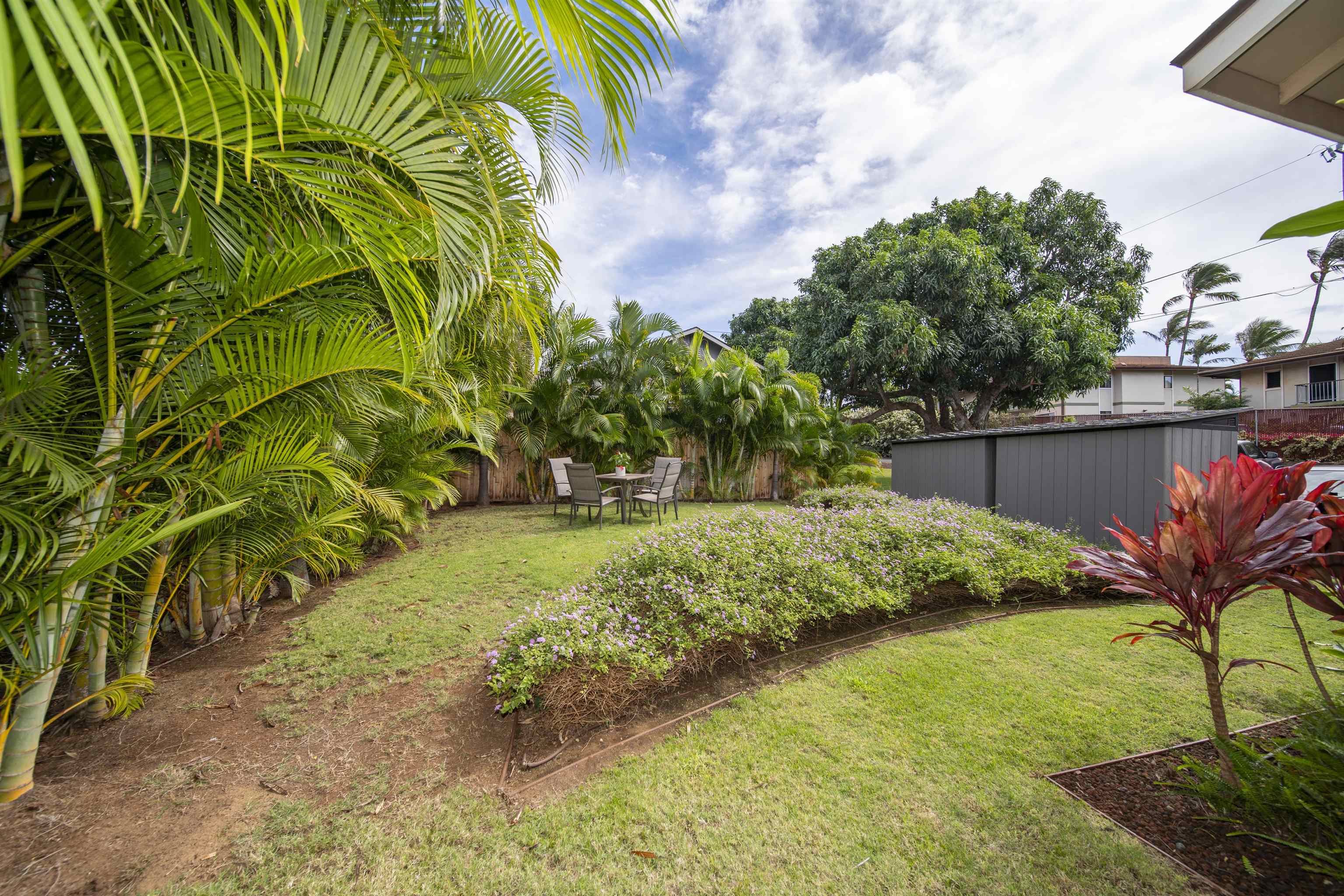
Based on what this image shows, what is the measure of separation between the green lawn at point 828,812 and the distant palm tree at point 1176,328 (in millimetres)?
44398

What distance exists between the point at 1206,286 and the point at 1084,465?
40537mm

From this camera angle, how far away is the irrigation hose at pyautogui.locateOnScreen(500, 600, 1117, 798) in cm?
200

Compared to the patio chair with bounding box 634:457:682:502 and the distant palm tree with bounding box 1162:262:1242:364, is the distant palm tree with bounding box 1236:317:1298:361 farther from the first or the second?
the patio chair with bounding box 634:457:682:502

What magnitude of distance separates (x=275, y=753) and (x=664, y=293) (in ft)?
35.6

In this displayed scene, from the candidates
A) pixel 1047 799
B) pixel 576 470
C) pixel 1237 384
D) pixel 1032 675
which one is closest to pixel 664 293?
pixel 576 470

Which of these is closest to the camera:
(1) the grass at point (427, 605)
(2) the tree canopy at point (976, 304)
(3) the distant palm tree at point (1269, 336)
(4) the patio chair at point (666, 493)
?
(1) the grass at point (427, 605)

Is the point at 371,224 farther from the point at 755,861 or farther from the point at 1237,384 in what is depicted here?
the point at 1237,384

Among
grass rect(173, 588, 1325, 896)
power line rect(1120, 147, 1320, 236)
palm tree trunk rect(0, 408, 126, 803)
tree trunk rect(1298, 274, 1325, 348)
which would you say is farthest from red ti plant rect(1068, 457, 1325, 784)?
tree trunk rect(1298, 274, 1325, 348)

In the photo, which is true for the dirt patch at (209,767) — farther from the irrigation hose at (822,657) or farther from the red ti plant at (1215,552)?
the red ti plant at (1215,552)

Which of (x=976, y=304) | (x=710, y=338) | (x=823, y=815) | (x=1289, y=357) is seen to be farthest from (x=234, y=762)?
(x=1289, y=357)

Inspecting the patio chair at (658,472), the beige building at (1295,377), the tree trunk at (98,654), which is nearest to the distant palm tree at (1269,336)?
the beige building at (1295,377)

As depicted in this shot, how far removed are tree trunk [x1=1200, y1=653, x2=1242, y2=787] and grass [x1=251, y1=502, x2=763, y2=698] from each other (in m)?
2.91

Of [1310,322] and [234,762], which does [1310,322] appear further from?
[234,762]

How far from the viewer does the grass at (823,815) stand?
4.83 feet
